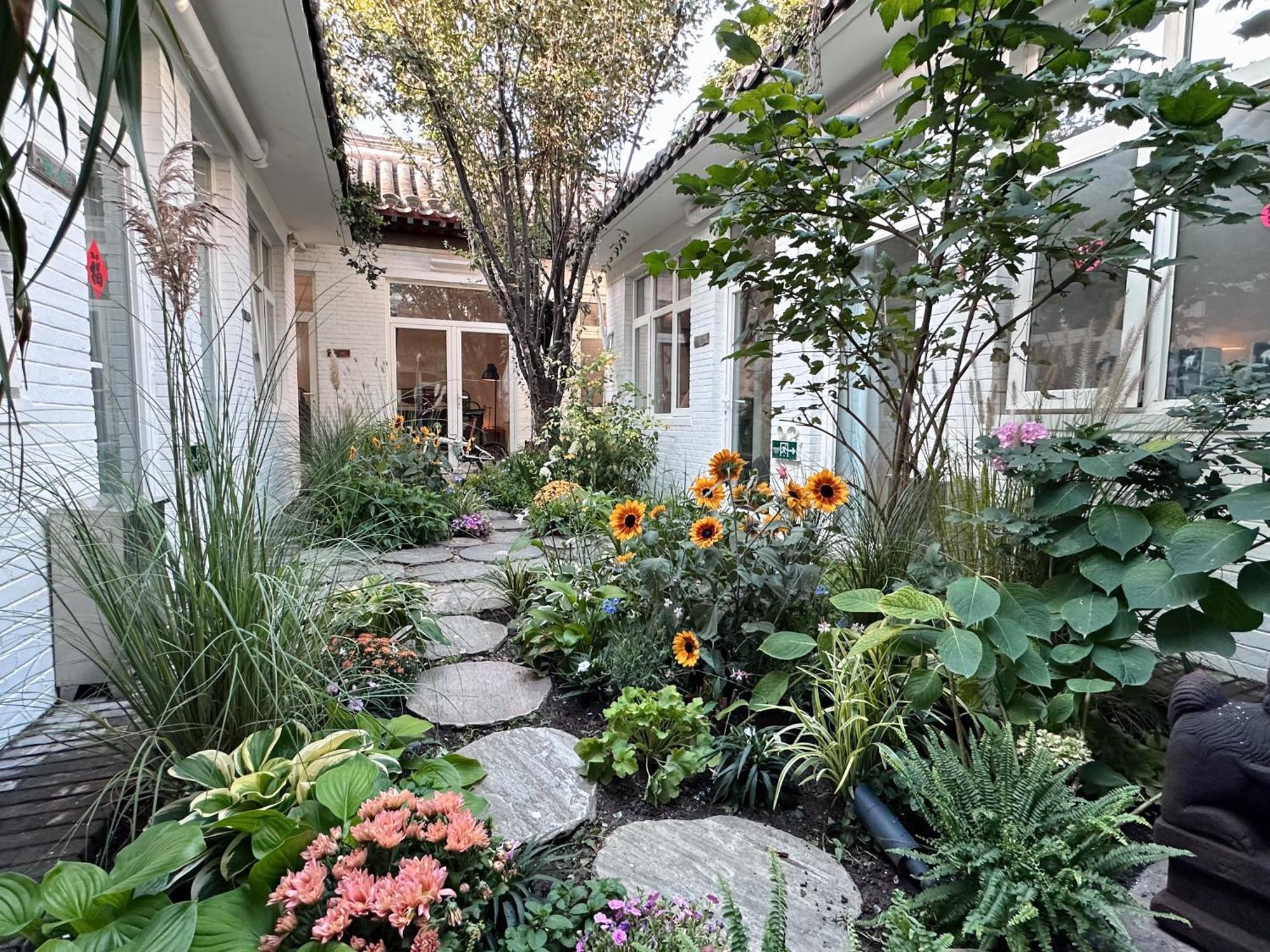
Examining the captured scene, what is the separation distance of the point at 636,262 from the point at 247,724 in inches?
269

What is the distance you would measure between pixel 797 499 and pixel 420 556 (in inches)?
102

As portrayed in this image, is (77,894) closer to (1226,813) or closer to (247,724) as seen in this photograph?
(247,724)

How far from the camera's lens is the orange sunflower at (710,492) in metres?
2.16

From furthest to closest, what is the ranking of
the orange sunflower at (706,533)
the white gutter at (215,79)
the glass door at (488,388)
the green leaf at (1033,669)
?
1. the glass door at (488,388)
2. the white gutter at (215,79)
3. the orange sunflower at (706,533)
4. the green leaf at (1033,669)

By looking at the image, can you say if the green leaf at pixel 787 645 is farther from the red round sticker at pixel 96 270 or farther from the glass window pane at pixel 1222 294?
the red round sticker at pixel 96 270

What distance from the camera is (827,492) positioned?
2.09m

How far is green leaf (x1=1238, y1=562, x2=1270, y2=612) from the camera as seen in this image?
135 cm

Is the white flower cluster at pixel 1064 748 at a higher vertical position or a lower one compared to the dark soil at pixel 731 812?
higher

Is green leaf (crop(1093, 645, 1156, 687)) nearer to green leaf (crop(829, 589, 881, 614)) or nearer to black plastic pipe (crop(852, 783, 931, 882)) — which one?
green leaf (crop(829, 589, 881, 614))

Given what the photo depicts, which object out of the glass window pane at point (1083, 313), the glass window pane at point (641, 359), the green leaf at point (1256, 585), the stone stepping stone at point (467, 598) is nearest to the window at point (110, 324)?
the stone stepping stone at point (467, 598)

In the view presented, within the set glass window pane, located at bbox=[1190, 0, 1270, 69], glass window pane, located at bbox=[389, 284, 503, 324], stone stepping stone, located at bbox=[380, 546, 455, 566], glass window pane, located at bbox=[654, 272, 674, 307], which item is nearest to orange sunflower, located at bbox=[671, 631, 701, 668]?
stone stepping stone, located at bbox=[380, 546, 455, 566]

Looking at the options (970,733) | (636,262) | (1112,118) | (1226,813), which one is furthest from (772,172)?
(636,262)

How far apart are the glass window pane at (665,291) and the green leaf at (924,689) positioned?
576 centimetres

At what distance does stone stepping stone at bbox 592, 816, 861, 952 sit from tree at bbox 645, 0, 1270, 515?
1437mm
